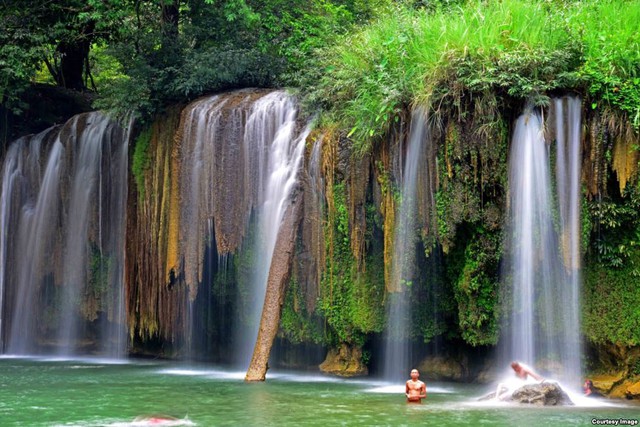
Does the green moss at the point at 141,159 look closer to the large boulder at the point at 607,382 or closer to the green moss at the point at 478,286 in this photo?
the green moss at the point at 478,286

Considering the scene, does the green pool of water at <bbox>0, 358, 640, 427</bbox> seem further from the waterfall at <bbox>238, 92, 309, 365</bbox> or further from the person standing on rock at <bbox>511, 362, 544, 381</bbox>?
the waterfall at <bbox>238, 92, 309, 365</bbox>

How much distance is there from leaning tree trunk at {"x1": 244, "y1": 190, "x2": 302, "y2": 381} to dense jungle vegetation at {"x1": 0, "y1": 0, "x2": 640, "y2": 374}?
657 millimetres

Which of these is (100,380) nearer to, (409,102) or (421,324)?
(421,324)

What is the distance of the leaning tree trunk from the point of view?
14078 millimetres

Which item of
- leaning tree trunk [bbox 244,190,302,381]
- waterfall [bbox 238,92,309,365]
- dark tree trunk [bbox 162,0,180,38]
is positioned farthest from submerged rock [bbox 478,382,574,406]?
dark tree trunk [bbox 162,0,180,38]

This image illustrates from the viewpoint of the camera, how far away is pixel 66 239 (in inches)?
787

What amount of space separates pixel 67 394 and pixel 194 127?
20.7ft

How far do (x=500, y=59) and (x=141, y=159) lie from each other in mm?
8178

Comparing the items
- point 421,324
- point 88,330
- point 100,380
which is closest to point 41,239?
point 88,330

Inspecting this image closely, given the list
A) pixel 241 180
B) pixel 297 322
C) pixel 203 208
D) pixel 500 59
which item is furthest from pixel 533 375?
pixel 203 208

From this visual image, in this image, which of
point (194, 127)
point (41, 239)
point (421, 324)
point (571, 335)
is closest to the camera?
point (571, 335)

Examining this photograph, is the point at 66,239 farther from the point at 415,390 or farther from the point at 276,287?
the point at 415,390

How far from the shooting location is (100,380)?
1455cm

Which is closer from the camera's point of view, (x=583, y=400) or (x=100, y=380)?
(x=583, y=400)
